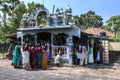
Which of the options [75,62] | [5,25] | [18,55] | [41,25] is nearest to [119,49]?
[75,62]

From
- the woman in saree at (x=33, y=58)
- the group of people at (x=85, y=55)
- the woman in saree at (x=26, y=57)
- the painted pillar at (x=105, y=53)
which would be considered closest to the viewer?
the woman in saree at (x=26, y=57)

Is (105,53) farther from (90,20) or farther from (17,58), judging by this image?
(90,20)

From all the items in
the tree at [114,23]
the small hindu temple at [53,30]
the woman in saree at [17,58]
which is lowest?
the woman in saree at [17,58]

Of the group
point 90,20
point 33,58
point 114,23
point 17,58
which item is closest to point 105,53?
point 33,58

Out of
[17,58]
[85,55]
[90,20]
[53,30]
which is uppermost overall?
[90,20]

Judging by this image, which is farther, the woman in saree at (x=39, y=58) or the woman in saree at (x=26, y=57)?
the woman in saree at (x=39, y=58)

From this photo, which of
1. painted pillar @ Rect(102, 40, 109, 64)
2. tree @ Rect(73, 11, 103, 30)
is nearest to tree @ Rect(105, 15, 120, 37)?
tree @ Rect(73, 11, 103, 30)

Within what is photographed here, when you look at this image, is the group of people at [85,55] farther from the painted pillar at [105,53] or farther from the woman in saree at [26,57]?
the woman in saree at [26,57]

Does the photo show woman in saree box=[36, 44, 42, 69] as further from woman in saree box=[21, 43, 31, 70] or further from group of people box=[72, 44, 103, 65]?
group of people box=[72, 44, 103, 65]

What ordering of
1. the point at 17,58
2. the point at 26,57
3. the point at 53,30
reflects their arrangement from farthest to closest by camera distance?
1. the point at 53,30
2. the point at 17,58
3. the point at 26,57

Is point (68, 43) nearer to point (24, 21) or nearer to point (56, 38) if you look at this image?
point (56, 38)

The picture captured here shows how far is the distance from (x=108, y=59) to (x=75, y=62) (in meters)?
3.19

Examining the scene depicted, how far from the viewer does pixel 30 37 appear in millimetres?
21562

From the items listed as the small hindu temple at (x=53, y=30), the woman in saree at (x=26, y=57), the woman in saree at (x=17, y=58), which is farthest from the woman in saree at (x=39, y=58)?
the small hindu temple at (x=53, y=30)
